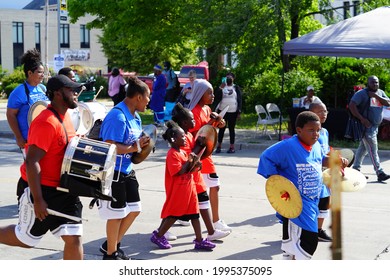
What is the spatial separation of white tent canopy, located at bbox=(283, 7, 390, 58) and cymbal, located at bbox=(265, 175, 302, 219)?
906 centimetres

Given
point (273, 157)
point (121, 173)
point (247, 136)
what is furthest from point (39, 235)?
point (247, 136)

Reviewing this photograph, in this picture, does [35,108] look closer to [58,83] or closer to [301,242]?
[58,83]

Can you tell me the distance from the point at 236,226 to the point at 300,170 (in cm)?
297

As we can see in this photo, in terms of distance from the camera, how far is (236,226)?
857cm

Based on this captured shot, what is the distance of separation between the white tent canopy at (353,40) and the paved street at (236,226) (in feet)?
8.22

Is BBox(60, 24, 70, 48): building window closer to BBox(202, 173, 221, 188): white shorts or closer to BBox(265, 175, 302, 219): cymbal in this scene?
BBox(202, 173, 221, 188): white shorts

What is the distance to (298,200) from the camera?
18.0 ft

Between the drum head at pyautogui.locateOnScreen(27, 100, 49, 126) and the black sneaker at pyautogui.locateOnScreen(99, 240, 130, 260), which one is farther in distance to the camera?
the black sneaker at pyautogui.locateOnScreen(99, 240, 130, 260)

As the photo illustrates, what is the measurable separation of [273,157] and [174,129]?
63.5 inches

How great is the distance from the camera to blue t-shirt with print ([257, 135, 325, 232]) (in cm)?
570

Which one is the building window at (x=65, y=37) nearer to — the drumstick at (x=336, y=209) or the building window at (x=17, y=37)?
the building window at (x=17, y=37)

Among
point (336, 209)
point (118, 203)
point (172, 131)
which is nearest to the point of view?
point (336, 209)

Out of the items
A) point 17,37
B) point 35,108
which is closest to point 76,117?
point 35,108

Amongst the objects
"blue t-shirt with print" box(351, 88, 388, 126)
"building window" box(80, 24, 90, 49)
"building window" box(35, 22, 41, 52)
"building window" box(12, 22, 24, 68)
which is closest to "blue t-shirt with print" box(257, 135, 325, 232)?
"blue t-shirt with print" box(351, 88, 388, 126)
